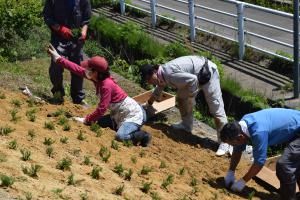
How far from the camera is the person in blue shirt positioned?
7039 mm

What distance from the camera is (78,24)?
8992mm

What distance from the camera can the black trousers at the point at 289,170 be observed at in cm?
706

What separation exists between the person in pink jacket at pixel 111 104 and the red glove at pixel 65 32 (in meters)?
0.41

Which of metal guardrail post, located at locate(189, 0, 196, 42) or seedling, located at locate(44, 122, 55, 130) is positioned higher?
seedling, located at locate(44, 122, 55, 130)

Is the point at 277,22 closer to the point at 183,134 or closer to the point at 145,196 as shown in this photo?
the point at 183,134

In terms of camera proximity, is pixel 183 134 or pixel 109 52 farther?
pixel 109 52

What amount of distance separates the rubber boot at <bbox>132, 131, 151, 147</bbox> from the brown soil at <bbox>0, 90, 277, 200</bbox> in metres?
0.10

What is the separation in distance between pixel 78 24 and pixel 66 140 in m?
2.17

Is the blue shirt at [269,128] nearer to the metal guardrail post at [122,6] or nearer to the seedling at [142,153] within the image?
the seedling at [142,153]

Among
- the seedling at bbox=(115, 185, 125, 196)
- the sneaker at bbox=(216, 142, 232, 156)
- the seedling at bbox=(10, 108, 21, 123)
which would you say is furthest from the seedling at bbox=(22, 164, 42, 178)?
the sneaker at bbox=(216, 142, 232, 156)

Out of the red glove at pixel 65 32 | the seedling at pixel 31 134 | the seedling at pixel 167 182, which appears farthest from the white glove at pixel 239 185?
the red glove at pixel 65 32

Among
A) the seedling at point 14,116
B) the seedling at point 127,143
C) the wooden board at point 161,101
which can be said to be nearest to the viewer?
the seedling at point 14,116

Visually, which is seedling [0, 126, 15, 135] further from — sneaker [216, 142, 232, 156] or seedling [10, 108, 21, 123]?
sneaker [216, 142, 232, 156]

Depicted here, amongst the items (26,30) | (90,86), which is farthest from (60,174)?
(26,30)
